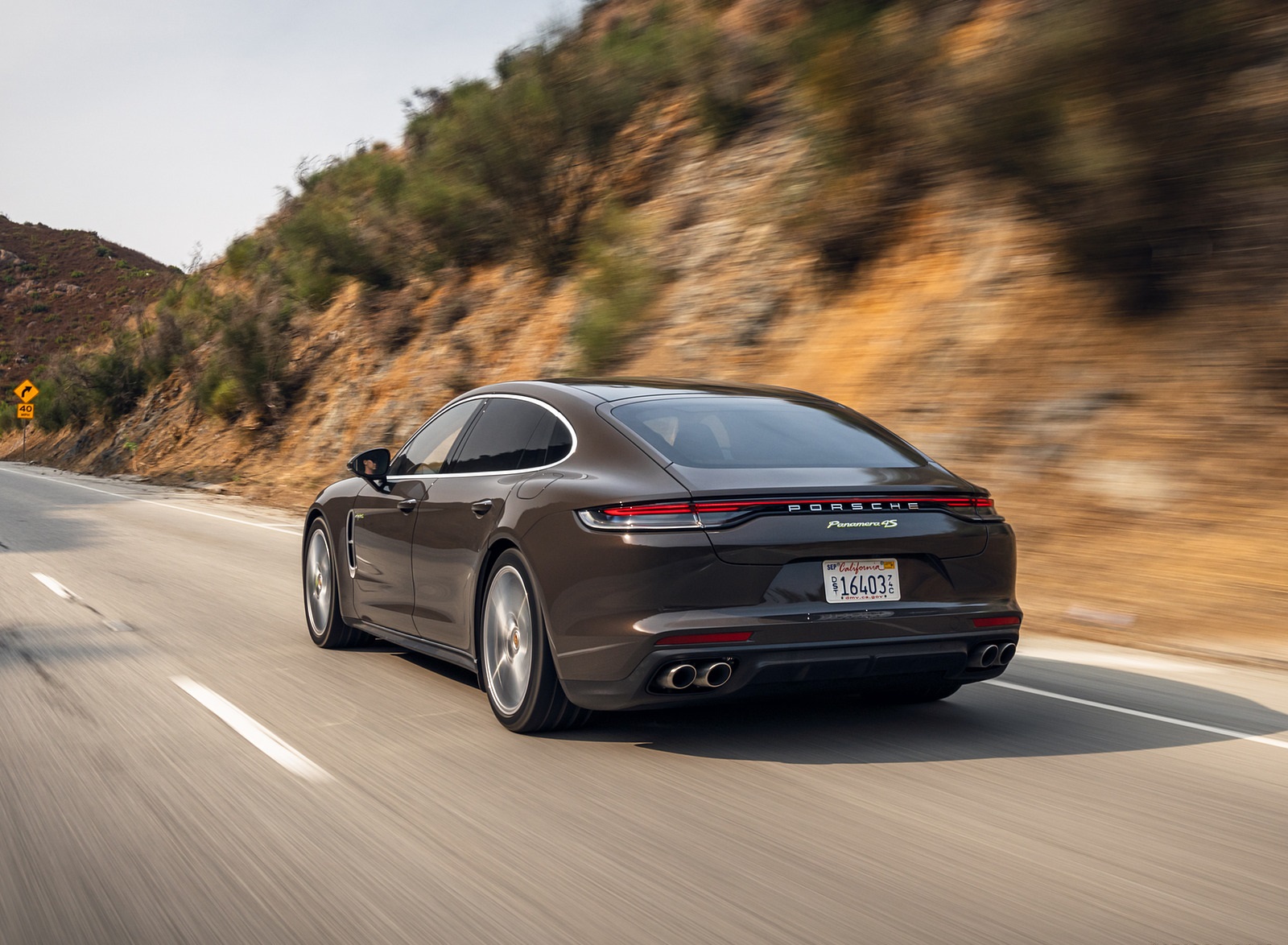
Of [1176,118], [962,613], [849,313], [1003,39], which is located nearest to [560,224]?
[849,313]

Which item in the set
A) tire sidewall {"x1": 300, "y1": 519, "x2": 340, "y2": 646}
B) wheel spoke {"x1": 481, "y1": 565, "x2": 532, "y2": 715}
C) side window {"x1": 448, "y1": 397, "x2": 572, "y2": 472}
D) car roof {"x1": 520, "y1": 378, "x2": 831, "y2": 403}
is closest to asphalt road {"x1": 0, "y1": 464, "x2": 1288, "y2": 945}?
wheel spoke {"x1": 481, "y1": 565, "x2": 532, "y2": 715}

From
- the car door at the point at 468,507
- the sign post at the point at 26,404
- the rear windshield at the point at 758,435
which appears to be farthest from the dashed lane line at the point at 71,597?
the sign post at the point at 26,404

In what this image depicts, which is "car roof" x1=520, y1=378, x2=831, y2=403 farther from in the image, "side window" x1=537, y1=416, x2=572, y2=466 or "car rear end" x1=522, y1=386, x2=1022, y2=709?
"car rear end" x1=522, y1=386, x2=1022, y2=709

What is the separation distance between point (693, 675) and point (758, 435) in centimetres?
121

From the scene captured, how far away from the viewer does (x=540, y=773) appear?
203 inches

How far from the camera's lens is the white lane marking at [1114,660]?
7.50 metres

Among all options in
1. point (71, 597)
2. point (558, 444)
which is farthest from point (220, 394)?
point (558, 444)

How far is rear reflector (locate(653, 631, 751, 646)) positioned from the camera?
507cm

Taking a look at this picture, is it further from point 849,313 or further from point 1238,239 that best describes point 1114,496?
point 849,313

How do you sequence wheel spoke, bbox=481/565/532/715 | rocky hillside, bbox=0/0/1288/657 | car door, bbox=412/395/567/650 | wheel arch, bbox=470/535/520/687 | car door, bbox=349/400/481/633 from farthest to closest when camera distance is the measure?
rocky hillside, bbox=0/0/1288/657, car door, bbox=349/400/481/633, car door, bbox=412/395/567/650, wheel arch, bbox=470/535/520/687, wheel spoke, bbox=481/565/532/715

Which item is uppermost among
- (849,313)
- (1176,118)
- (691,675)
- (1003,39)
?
(1003,39)

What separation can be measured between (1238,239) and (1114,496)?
8.40 feet

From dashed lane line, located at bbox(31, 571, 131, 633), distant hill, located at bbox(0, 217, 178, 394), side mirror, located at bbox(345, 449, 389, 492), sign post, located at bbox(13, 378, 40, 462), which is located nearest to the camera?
side mirror, located at bbox(345, 449, 389, 492)

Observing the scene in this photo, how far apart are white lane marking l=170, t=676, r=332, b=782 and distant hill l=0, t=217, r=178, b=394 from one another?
8734 cm
